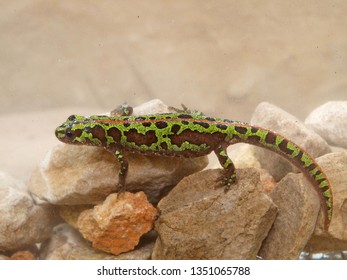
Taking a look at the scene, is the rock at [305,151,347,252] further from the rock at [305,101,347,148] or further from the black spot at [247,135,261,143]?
the rock at [305,101,347,148]

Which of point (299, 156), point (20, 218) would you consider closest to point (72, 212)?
point (20, 218)

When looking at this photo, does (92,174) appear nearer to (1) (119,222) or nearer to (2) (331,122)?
(1) (119,222)

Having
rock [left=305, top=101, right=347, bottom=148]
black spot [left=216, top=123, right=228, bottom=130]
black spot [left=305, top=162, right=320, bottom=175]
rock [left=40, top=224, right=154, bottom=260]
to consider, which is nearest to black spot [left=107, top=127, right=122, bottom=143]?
black spot [left=216, top=123, right=228, bottom=130]

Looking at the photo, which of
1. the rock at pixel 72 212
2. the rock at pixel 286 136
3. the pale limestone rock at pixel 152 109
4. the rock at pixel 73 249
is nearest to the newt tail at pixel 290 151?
the rock at pixel 286 136

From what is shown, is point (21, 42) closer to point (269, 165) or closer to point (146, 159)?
point (146, 159)

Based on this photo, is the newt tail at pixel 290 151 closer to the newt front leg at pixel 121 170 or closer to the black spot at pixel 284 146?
the black spot at pixel 284 146
